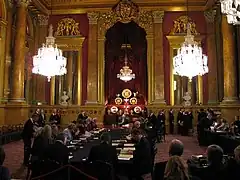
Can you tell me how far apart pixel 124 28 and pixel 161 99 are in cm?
555

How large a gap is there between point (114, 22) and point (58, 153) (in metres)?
14.8

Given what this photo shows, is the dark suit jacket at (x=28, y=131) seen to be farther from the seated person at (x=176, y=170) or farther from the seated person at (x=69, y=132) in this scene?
the seated person at (x=176, y=170)

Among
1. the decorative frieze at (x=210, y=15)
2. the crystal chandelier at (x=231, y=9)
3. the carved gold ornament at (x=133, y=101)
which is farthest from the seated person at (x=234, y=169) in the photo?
the carved gold ornament at (x=133, y=101)

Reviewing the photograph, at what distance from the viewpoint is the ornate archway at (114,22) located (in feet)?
57.8

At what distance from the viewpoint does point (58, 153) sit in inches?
166

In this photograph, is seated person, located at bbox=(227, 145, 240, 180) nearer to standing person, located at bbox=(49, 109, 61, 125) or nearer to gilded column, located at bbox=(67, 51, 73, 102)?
standing person, located at bbox=(49, 109, 61, 125)

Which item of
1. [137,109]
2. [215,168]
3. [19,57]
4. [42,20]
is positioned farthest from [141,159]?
[42,20]

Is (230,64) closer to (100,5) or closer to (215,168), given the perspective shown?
(100,5)

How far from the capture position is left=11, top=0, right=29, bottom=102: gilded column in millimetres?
14258

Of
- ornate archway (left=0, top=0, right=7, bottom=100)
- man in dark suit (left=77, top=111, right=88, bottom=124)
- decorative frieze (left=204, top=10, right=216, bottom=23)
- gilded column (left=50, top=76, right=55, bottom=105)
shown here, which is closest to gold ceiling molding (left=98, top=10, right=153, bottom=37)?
decorative frieze (left=204, top=10, right=216, bottom=23)

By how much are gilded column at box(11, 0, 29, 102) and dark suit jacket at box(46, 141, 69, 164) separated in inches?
421

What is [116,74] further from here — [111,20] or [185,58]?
[185,58]

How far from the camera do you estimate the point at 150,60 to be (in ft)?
58.1

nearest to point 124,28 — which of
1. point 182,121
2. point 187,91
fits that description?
point 187,91
